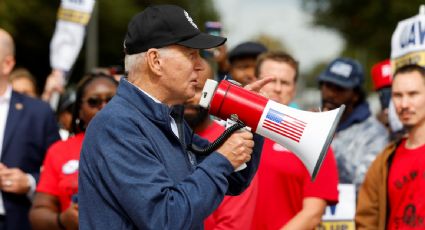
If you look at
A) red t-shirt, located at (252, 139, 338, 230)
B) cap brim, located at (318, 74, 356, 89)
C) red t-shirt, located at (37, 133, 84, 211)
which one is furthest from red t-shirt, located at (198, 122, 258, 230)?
cap brim, located at (318, 74, 356, 89)

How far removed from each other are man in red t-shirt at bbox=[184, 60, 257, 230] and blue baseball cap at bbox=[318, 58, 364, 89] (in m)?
2.34

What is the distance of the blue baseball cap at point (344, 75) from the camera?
255 inches

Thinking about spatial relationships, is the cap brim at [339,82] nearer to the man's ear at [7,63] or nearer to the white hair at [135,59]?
→ the man's ear at [7,63]

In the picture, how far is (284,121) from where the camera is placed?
303 centimetres

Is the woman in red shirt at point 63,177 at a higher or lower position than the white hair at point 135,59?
lower

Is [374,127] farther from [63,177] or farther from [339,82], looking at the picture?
[63,177]

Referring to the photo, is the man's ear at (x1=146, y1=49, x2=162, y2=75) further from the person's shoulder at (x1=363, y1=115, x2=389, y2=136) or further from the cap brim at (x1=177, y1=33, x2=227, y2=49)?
the person's shoulder at (x1=363, y1=115, x2=389, y2=136)

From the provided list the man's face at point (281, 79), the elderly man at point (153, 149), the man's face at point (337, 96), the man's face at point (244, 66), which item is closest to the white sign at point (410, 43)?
→ the man's face at point (337, 96)

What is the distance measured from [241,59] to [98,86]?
1755 millimetres

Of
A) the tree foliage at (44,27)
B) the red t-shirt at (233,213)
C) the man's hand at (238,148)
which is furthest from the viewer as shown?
the tree foliage at (44,27)

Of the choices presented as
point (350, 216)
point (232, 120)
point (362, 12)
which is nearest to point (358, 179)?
point (350, 216)

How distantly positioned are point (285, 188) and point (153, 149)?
1.87 metres

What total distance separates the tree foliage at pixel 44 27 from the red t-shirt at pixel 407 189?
18115 mm

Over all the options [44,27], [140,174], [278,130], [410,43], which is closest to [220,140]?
[278,130]
